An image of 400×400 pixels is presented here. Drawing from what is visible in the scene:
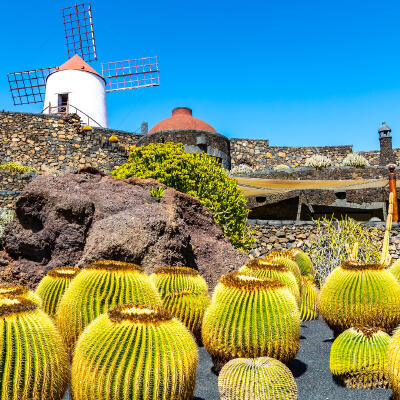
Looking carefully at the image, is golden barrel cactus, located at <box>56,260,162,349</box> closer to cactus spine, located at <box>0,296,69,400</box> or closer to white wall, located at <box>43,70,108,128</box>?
cactus spine, located at <box>0,296,69,400</box>

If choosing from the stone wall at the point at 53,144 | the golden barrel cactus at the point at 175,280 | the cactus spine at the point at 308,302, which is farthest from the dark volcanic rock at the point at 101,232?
the stone wall at the point at 53,144

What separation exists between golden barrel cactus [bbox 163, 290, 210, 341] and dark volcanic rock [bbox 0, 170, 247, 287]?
68 centimetres

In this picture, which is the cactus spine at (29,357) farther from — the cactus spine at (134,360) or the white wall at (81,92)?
the white wall at (81,92)

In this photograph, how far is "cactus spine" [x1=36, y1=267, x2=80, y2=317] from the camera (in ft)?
14.8

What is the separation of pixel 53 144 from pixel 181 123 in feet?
18.9

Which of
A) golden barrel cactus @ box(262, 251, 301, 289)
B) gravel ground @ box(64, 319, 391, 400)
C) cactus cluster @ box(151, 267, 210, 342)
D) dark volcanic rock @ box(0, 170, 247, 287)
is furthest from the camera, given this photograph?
golden barrel cactus @ box(262, 251, 301, 289)

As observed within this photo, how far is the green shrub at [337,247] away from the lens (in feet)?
28.9

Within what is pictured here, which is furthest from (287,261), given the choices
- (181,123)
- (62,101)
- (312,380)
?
(62,101)

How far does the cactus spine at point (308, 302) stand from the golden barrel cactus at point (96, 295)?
2.80 m

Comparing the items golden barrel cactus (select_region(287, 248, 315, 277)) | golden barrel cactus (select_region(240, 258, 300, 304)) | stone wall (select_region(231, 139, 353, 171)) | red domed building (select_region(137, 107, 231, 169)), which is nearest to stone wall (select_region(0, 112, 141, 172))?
red domed building (select_region(137, 107, 231, 169))

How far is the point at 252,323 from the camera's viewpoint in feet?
12.6

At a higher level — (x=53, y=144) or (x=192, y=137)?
(x=53, y=144)

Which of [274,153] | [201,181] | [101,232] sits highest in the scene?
[274,153]

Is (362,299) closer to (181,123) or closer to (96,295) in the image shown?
(96,295)
